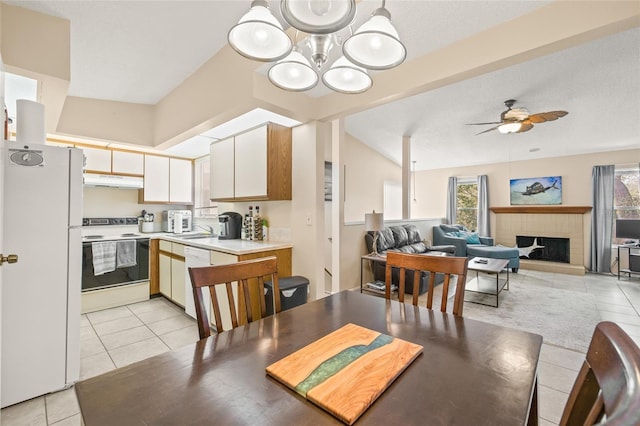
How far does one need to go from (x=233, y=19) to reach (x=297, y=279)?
2.25 m

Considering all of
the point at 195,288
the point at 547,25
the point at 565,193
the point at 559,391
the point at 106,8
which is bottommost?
the point at 559,391

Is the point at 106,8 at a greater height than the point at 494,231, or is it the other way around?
the point at 106,8

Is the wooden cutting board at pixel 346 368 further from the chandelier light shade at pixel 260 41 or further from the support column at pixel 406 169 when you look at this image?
the support column at pixel 406 169

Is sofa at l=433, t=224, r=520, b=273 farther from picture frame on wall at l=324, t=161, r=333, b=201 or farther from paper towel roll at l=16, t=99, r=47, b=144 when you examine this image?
paper towel roll at l=16, t=99, r=47, b=144

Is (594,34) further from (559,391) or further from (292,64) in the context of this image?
(559,391)

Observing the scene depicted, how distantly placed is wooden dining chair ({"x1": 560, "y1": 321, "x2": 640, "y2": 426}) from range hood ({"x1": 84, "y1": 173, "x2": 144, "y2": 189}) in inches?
184

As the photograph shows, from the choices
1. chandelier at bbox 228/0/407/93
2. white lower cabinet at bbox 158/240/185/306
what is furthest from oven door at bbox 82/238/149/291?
chandelier at bbox 228/0/407/93

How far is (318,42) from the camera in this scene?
1.15m

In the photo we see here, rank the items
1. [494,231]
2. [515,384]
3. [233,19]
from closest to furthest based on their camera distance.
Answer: [515,384]
[233,19]
[494,231]

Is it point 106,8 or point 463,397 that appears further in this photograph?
point 106,8

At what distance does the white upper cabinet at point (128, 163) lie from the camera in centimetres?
389

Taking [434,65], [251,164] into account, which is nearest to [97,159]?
[251,164]

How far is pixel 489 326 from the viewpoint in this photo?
1181 mm

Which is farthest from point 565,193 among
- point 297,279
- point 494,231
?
point 297,279
